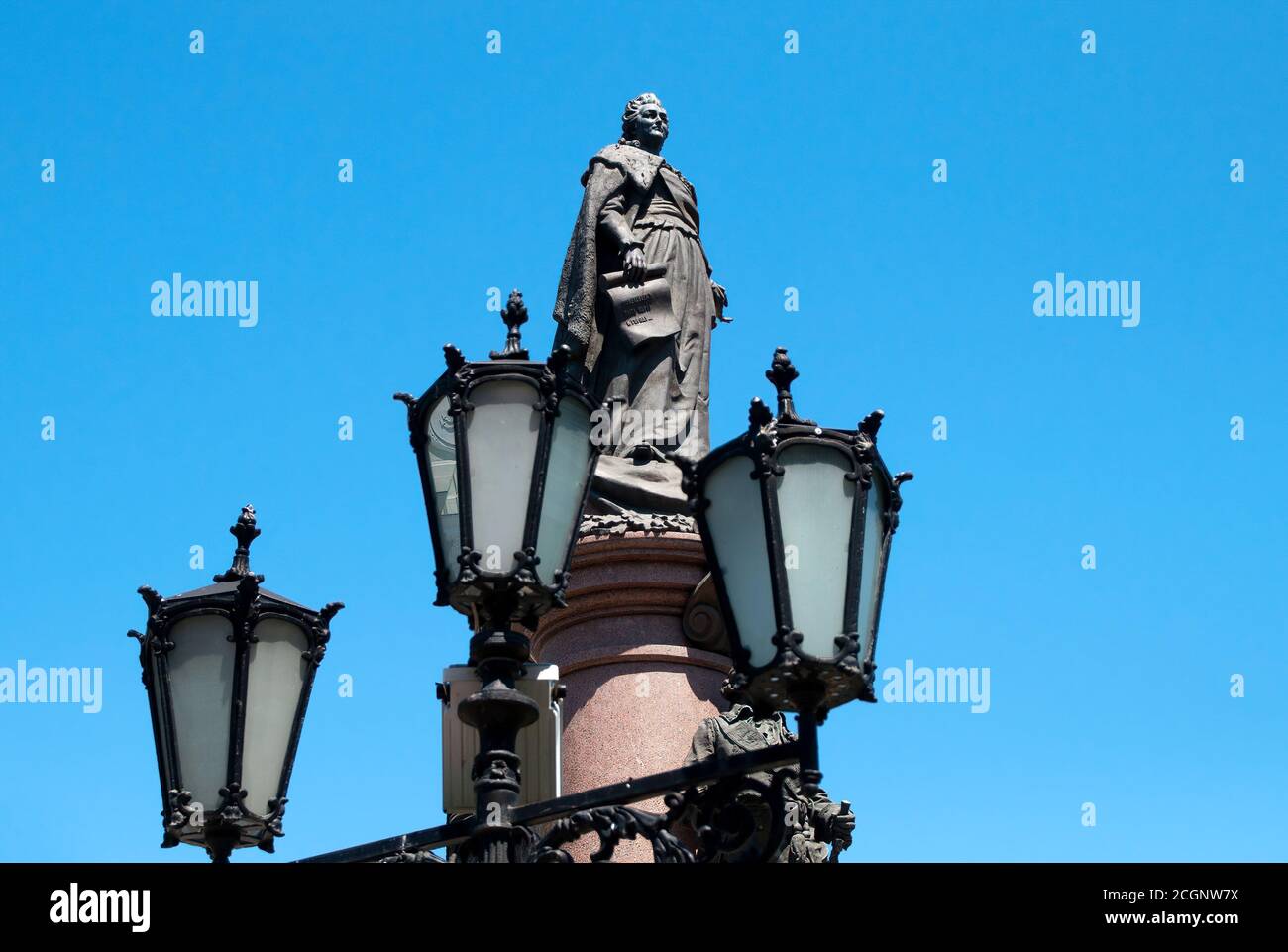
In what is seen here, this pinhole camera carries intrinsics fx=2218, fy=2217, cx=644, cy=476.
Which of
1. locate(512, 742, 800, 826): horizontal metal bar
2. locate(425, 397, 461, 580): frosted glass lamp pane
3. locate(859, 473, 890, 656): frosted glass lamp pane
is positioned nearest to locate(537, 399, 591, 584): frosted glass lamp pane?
locate(425, 397, 461, 580): frosted glass lamp pane

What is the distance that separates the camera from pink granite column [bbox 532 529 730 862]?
1012cm

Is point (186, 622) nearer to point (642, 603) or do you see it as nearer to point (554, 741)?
point (554, 741)

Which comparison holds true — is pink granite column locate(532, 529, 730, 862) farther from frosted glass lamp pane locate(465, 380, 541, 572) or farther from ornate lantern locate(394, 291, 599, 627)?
frosted glass lamp pane locate(465, 380, 541, 572)

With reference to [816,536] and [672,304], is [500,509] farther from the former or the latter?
[672,304]

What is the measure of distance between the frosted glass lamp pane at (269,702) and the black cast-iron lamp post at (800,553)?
174cm

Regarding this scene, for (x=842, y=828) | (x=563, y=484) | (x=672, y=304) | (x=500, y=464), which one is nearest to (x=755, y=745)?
(x=842, y=828)

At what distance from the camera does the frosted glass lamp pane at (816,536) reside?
6188 mm

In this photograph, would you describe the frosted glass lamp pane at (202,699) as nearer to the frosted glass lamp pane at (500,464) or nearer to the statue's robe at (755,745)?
the frosted glass lamp pane at (500,464)

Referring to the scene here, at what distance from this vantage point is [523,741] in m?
7.37

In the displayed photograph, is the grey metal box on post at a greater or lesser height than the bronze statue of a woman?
lesser

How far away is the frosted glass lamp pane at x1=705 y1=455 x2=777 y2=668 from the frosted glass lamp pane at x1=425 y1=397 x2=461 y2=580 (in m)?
0.83
